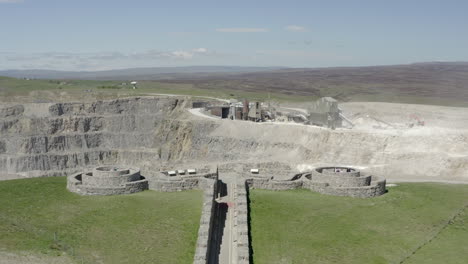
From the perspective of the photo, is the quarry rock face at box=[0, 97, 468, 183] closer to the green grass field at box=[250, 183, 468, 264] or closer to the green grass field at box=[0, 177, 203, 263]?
the green grass field at box=[250, 183, 468, 264]

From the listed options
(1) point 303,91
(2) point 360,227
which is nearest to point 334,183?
(2) point 360,227

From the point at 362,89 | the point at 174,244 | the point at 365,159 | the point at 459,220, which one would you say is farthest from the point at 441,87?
the point at 174,244

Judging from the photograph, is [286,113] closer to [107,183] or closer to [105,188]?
[107,183]

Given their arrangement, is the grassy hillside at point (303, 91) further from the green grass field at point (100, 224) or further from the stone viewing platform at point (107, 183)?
the green grass field at point (100, 224)

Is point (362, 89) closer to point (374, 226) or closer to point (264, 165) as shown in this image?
point (264, 165)

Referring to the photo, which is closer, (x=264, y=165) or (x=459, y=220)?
(x=459, y=220)

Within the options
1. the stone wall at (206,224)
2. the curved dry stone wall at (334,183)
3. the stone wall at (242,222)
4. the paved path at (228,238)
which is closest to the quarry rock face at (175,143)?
the curved dry stone wall at (334,183)
